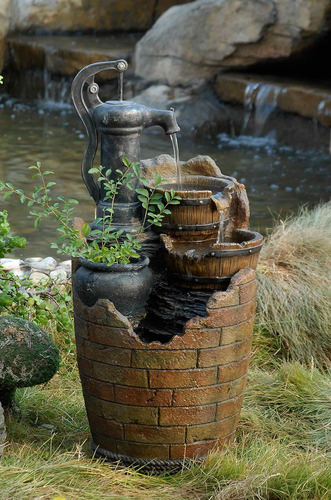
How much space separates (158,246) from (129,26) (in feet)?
34.0

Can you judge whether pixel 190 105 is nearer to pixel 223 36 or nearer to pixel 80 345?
A: pixel 223 36

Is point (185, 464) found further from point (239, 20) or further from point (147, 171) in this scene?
point (239, 20)

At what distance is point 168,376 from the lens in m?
2.40

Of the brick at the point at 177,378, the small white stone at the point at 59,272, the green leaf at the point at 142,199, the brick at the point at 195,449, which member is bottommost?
the small white stone at the point at 59,272

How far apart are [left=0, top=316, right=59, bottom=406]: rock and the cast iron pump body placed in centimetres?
53

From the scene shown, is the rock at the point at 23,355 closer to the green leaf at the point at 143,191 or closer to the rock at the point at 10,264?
the green leaf at the point at 143,191

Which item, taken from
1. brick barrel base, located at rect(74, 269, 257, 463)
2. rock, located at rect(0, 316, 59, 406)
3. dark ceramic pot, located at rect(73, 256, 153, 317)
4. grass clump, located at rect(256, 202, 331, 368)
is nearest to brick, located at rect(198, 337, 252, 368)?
brick barrel base, located at rect(74, 269, 257, 463)

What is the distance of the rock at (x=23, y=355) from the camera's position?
2.72 metres

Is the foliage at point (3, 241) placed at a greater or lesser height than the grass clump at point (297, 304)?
greater

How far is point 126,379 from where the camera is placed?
243 cm

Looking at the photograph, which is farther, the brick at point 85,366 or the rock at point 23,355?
the rock at point 23,355

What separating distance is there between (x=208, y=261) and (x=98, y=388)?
22.5 inches

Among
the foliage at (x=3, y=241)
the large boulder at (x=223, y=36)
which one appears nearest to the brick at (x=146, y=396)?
the foliage at (x=3, y=241)

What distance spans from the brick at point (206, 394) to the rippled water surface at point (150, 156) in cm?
311
